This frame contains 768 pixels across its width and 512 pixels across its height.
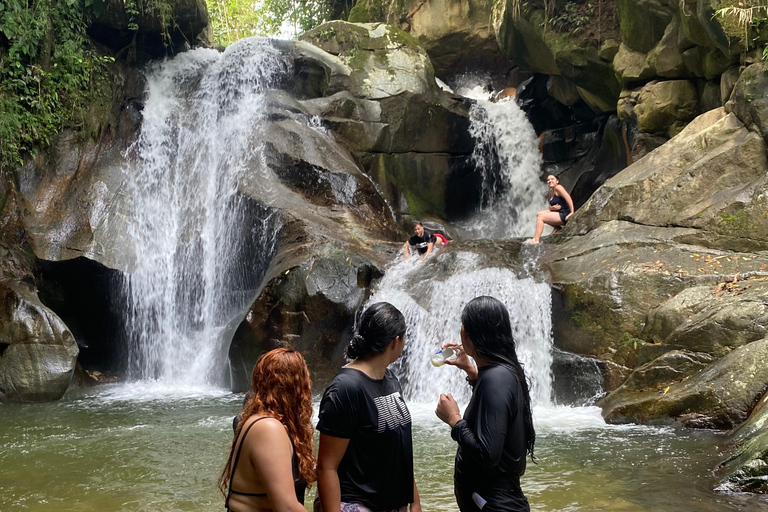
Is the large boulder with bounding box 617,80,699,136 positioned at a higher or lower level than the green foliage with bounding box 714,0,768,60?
Result: lower

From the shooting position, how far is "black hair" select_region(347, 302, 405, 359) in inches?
112

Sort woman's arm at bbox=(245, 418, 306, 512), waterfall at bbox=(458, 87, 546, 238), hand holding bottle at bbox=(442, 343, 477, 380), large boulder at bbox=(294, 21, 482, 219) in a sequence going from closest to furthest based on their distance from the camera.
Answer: woman's arm at bbox=(245, 418, 306, 512) → hand holding bottle at bbox=(442, 343, 477, 380) → large boulder at bbox=(294, 21, 482, 219) → waterfall at bbox=(458, 87, 546, 238)

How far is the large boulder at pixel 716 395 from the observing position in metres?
6.48

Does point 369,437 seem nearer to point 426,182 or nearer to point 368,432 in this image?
point 368,432

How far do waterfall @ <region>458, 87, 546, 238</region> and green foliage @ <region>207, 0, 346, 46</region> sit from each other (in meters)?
7.92

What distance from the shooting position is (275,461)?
2.49 metres

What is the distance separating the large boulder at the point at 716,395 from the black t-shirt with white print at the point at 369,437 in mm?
4817

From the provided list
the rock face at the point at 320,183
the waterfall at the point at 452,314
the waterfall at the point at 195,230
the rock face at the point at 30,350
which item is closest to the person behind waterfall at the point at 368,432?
the waterfall at the point at 452,314

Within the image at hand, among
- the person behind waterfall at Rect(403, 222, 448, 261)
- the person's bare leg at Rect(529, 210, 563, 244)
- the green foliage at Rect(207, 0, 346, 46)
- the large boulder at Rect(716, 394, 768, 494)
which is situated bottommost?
the large boulder at Rect(716, 394, 768, 494)

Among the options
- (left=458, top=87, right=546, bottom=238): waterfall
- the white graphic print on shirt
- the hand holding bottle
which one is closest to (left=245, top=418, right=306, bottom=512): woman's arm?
the white graphic print on shirt

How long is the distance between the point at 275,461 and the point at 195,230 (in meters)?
11.5

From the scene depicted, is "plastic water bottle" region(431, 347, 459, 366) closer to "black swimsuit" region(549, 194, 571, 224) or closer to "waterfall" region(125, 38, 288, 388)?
"waterfall" region(125, 38, 288, 388)

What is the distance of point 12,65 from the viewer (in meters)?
12.8

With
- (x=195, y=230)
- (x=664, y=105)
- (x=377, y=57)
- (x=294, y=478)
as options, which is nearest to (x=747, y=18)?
(x=664, y=105)
